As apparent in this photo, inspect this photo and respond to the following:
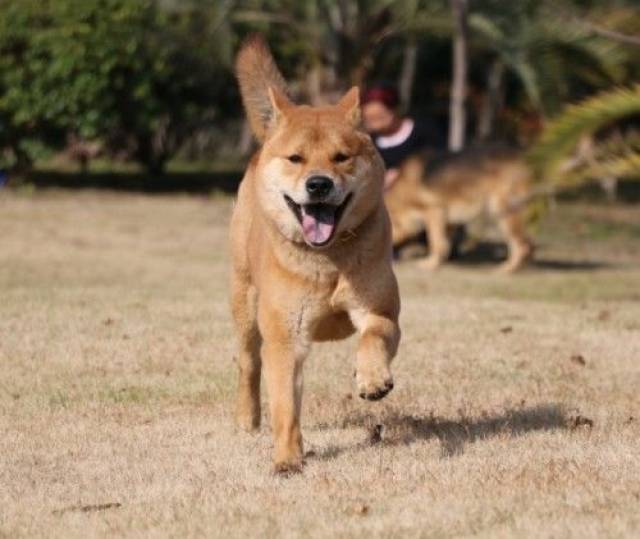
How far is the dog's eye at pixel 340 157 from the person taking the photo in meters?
6.93

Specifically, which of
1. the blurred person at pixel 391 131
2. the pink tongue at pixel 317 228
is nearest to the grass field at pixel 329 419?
the pink tongue at pixel 317 228

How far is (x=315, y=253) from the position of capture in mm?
6969

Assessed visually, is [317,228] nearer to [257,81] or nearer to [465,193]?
[257,81]

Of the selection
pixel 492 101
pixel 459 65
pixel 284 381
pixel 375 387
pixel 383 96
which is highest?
pixel 375 387

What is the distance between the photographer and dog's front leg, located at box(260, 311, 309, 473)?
6.87 m

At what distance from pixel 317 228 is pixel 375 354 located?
2.10ft

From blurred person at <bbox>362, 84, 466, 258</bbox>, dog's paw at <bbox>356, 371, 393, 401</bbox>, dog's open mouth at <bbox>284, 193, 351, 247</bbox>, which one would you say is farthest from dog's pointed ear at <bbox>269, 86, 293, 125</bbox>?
blurred person at <bbox>362, 84, 466, 258</bbox>

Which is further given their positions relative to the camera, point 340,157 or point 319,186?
point 340,157

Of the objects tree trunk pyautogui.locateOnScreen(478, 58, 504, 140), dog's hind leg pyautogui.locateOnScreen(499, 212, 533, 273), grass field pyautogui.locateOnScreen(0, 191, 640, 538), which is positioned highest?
grass field pyautogui.locateOnScreen(0, 191, 640, 538)

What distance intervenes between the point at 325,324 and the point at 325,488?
943 mm

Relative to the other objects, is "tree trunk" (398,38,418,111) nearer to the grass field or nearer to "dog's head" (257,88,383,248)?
the grass field

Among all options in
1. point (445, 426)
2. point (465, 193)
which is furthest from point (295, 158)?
point (465, 193)

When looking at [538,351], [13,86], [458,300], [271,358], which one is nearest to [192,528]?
[271,358]

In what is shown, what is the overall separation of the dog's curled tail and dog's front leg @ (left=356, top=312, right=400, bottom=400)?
1184 mm
